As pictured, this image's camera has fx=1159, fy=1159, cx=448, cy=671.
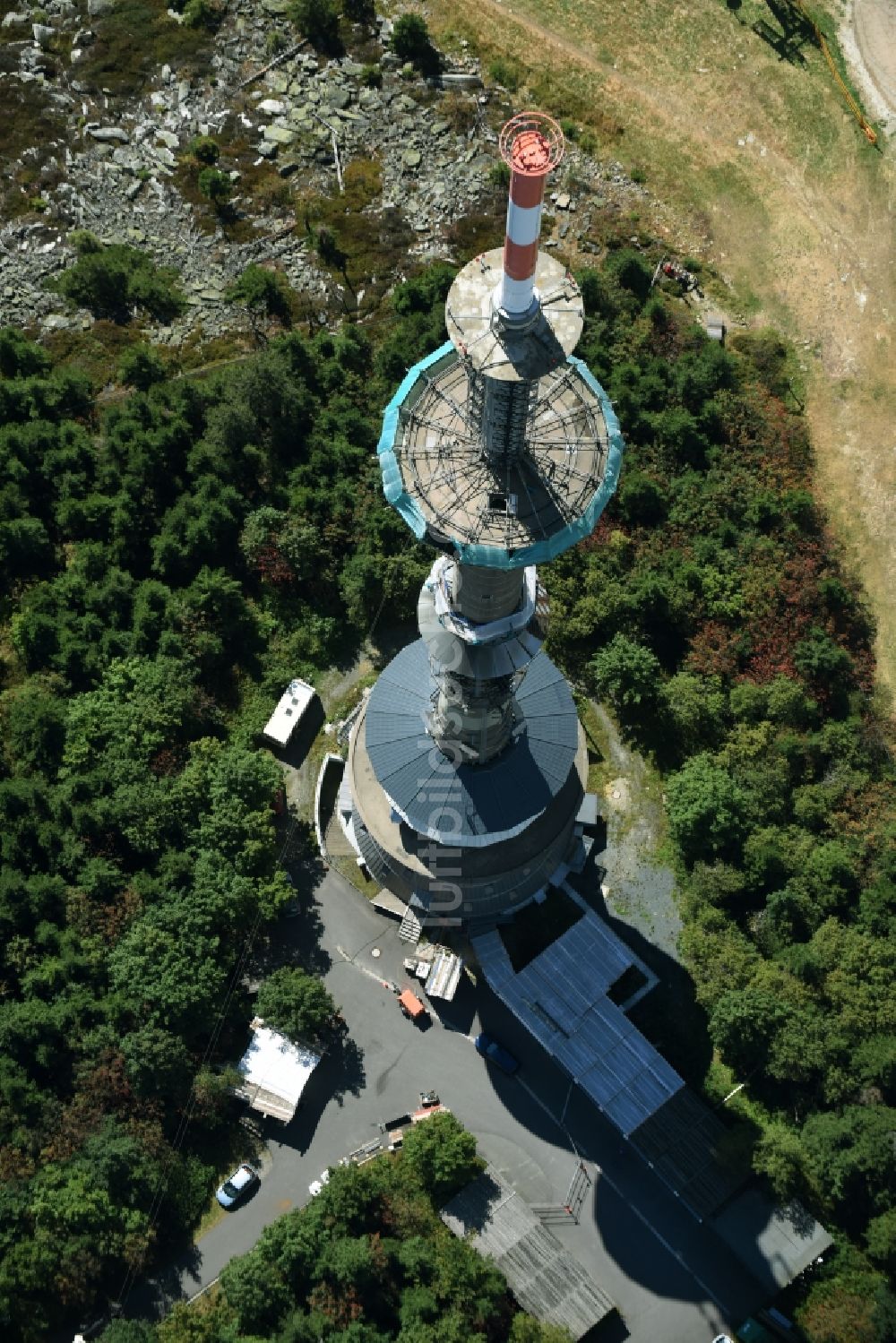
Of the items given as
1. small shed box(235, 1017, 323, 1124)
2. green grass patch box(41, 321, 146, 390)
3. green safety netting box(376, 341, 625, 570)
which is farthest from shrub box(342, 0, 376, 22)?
small shed box(235, 1017, 323, 1124)

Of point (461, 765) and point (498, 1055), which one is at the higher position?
point (461, 765)

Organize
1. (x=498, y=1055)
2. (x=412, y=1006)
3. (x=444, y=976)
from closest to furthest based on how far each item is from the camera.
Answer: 1. (x=498, y=1055)
2. (x=444, y=976)
3. (x=412, y=1006)

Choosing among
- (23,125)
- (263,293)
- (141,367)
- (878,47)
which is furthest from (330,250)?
(878,47)

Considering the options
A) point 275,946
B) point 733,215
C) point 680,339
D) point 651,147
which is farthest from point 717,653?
point 651,147

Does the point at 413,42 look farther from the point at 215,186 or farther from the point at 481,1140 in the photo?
the point at 481,1140

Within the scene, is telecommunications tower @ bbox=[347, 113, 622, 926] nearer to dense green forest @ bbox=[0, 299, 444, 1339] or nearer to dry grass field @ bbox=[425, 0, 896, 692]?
dense green forest @ bbox=[0, 299, 444, 1339]

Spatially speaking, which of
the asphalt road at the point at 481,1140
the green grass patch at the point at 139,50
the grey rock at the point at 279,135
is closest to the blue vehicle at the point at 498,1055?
the asphalt road at the point at 481,1140
